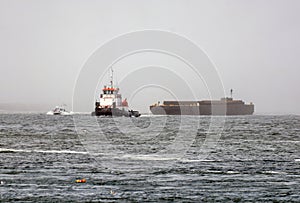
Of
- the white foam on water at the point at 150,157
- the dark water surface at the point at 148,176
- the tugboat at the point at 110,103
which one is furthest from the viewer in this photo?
the tugboat at the point at 110,103

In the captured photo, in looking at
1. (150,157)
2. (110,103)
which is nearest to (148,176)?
(150,157)

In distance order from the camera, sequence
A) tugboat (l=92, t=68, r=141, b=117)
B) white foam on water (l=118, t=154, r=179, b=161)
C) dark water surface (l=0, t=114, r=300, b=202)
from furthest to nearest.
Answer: tugboat (l=92, t=68, r=141, b=117), white foam on water (l=118, t=154, r=179, b=161), dark water surface (l=0, t=114, r=300, b=202)

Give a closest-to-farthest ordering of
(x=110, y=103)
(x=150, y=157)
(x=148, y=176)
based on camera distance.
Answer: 1. (x=148, y=176)
2. (x=150, y=157)
3. (x=110, y=103)

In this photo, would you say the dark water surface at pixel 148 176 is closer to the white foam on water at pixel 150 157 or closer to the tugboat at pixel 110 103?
the white foam on water at pixel 150 157

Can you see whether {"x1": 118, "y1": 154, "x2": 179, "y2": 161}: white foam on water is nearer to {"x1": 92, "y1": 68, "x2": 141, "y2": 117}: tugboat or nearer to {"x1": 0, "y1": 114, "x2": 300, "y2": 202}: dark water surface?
{"x1": 0, "y1": 114, "x2": 300, "y2": 202}: dark water surface

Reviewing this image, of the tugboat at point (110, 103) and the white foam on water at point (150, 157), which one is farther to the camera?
the tugboat at point (110, 103)

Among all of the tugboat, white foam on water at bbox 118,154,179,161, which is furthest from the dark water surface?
the tugboat

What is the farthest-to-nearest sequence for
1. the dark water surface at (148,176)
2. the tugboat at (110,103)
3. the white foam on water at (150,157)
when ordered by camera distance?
the tugboat at (110,103) → the white foam on water at (150,157) → the dark water surface at (148,176)

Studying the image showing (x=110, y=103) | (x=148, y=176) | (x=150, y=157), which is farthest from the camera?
(x=110, y=103)

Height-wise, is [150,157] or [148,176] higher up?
[150,157]

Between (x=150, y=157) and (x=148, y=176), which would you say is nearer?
(x=148, y=176)

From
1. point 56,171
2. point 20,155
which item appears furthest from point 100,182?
point 20,155

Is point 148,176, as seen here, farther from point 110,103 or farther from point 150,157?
point 110,103

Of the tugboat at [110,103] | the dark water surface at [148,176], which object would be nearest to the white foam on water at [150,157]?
the dark water surface at [148,176]
